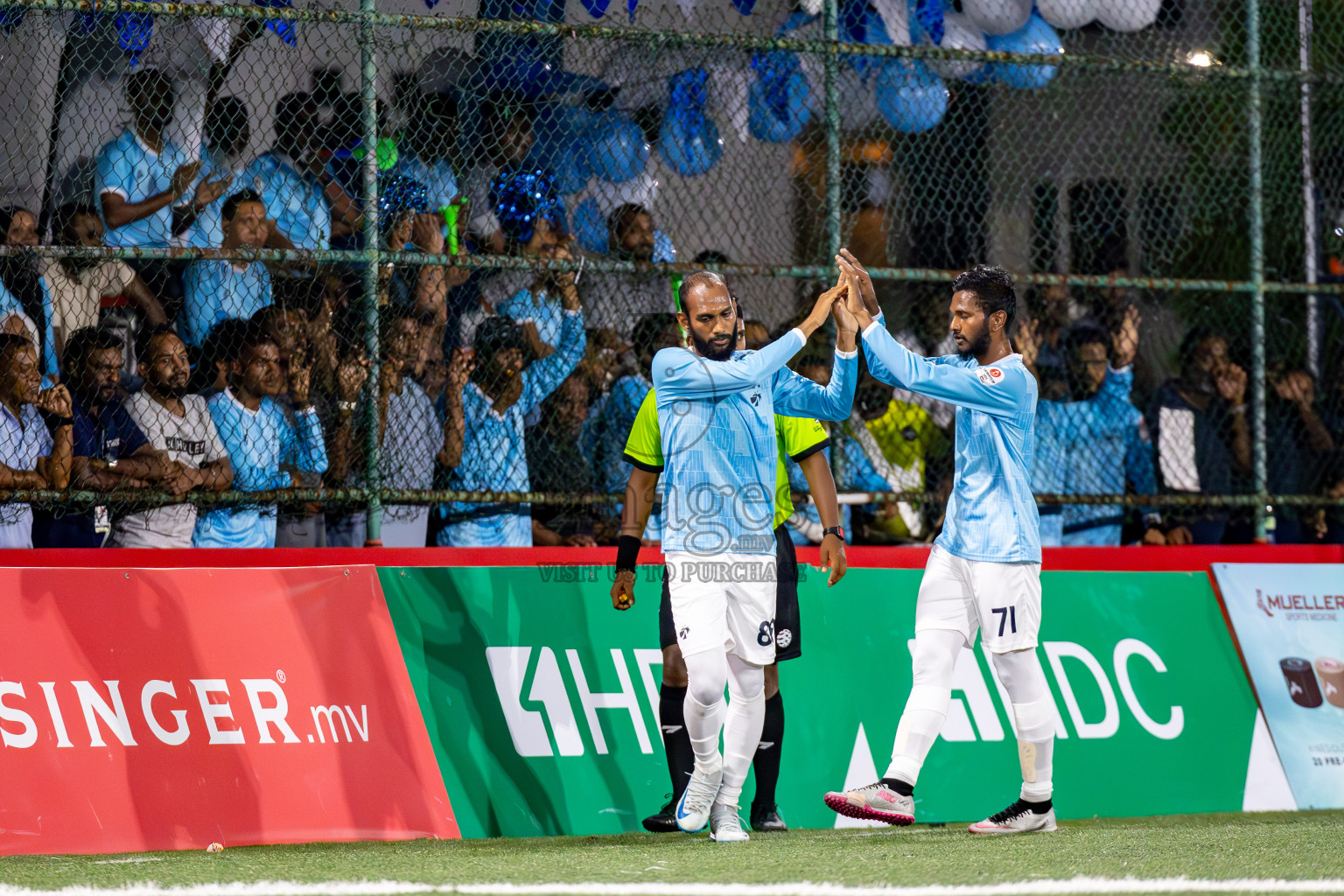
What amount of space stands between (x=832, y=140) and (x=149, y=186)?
3.23 m

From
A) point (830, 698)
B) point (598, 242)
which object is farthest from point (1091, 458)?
point (598, 242)

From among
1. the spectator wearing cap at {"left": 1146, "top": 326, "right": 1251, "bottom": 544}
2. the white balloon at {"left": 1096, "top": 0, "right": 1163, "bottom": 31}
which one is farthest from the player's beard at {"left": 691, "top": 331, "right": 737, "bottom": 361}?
the white balloon at {"left": 1096, "top": 0, "right": 1163, "bottom": 31}

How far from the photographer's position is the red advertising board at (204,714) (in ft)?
19.0

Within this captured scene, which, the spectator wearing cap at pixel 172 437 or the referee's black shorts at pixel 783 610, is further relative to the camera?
the spectator wearing cap at pixel 172 437

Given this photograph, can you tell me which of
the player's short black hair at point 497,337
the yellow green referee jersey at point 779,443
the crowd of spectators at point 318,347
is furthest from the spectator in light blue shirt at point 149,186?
the yellow green referee jersey at point 779,443

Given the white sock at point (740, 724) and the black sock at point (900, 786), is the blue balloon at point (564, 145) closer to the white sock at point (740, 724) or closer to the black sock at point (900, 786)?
the white sock at point (740, 724)

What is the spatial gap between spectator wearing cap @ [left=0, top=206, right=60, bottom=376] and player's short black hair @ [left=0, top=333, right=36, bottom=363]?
0.04 metres

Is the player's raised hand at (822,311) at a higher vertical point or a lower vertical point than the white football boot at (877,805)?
higher

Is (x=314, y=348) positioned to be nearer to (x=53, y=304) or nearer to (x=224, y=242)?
(x=224, y=242)

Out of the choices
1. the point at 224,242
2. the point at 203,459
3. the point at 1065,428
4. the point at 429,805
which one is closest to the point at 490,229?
the point at 224,242

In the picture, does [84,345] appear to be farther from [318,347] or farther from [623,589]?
[623,589]

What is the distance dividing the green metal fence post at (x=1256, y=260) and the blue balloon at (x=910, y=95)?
164 centimetres

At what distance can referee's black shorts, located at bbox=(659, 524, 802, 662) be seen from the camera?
6066 mm

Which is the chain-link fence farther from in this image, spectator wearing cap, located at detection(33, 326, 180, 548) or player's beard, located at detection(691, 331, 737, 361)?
player's beard, located at detection(691, 331, 737, 361)
